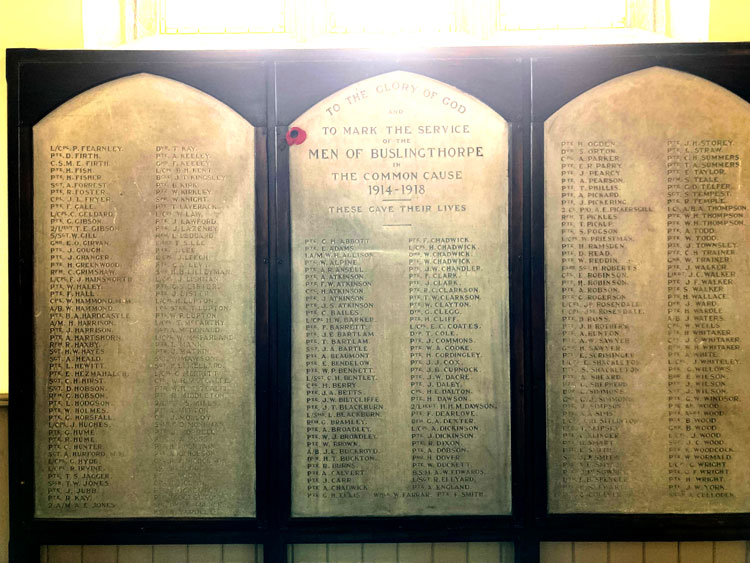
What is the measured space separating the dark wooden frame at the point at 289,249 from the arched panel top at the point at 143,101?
1.6 inches

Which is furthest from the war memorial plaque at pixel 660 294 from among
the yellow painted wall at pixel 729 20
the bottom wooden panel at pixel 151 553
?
the bottom wooden panel at pixel 151 553

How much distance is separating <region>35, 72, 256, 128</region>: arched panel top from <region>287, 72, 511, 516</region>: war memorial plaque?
1.46ft

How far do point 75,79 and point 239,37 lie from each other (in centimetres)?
80

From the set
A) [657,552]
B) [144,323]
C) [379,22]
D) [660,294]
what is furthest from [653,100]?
[144,323]

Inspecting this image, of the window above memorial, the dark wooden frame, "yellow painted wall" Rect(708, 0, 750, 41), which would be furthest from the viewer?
the window above memorial

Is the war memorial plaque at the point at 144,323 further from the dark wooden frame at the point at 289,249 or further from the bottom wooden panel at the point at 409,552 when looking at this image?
the bottom wooden panel at the point at 409,552

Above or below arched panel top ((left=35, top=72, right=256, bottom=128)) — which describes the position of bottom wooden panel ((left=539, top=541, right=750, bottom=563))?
below

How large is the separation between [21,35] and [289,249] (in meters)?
1.63

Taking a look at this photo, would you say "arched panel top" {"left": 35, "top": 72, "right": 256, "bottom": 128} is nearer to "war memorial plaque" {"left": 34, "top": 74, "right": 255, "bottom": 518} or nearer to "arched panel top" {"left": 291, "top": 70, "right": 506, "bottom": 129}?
"war memorial plaque" {"left": 34, "top": 74, "right": 255, "bottom": 518}

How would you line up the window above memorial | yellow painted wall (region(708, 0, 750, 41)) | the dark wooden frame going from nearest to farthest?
the dark wooden frame
yellow painted wall (region(708, 0, 750, 41))
the window above memorial

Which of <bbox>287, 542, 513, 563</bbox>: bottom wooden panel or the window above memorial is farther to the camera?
the window above memorial

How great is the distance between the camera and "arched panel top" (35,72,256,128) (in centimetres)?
252

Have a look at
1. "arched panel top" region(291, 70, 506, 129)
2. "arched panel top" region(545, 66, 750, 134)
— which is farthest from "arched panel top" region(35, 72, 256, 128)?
"arched panel top" region(545, 66, 750, 134)

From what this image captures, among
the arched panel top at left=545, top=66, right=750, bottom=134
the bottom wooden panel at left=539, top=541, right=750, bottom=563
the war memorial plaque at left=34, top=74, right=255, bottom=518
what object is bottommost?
the bottom wooden panel at left=539, top=541, right=750, bottom=563
